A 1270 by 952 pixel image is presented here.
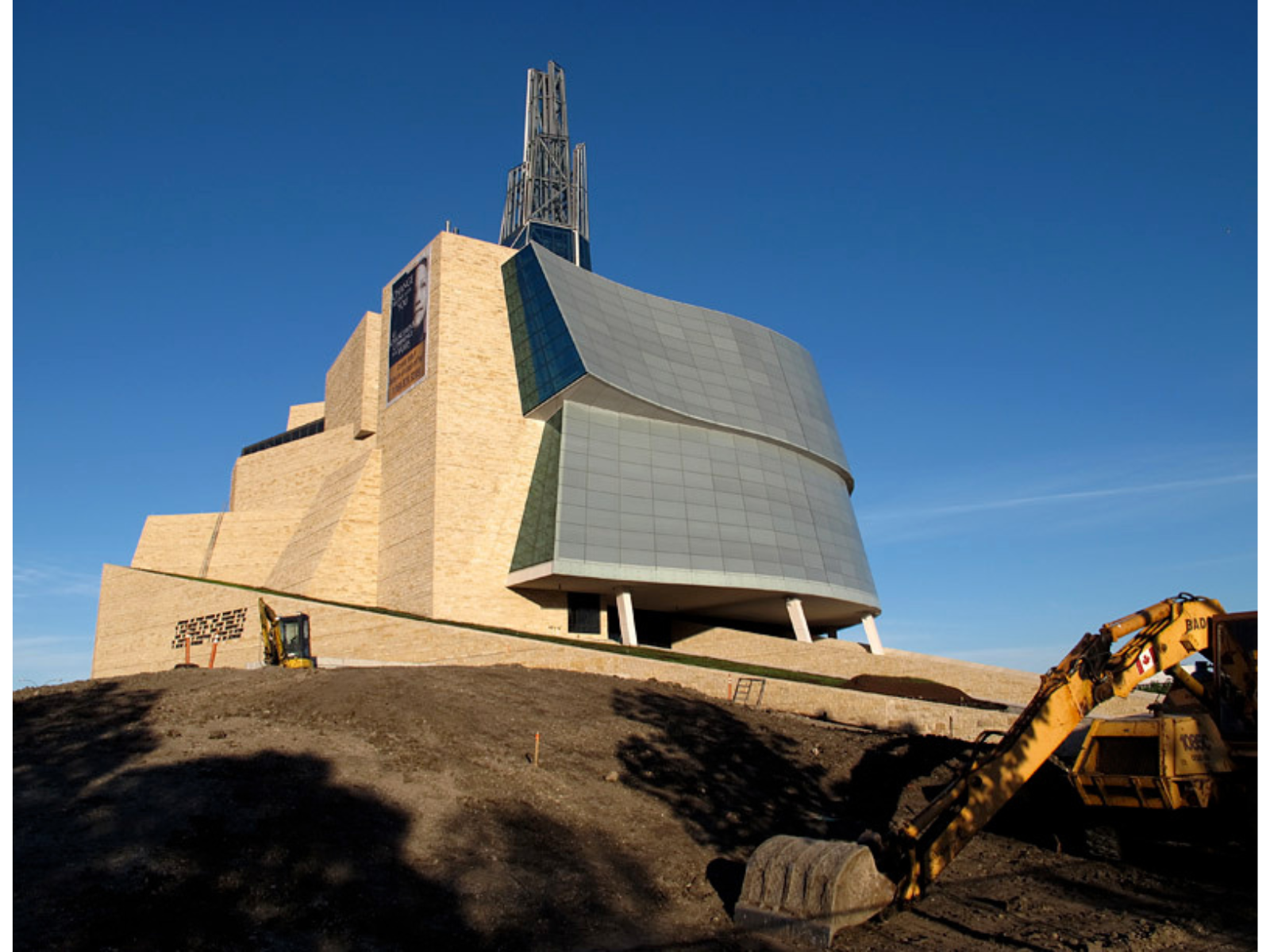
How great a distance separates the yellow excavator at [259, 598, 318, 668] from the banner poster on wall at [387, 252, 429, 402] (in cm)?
2177

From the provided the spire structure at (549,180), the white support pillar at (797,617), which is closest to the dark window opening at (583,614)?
the white support pillar at (797,617)

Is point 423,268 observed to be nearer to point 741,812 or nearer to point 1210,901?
point 741,812

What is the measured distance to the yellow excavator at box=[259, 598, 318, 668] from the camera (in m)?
28.0

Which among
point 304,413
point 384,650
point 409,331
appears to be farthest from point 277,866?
point 304,413

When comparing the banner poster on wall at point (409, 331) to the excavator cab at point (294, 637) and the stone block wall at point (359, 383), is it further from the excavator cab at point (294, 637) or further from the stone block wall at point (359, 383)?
the excavator cab at point (294, 637)

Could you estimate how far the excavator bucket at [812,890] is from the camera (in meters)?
10.7

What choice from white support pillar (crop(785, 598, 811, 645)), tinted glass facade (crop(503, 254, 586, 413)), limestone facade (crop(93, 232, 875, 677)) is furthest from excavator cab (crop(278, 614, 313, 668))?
white support pillar (crop(785, 598, 811, 645))

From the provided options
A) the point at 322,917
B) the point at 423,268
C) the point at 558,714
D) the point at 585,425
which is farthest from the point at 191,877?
the point at 423,268

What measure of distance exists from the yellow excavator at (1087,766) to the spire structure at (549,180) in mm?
72498

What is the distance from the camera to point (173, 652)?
46.2 metres

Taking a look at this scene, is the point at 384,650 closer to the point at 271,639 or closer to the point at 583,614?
the point at 271,639

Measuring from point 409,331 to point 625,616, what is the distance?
20.1 m

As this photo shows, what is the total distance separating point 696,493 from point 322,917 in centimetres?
3616

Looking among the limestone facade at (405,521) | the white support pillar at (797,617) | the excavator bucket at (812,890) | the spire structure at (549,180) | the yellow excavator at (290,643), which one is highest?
the spire structure at (549,180)
